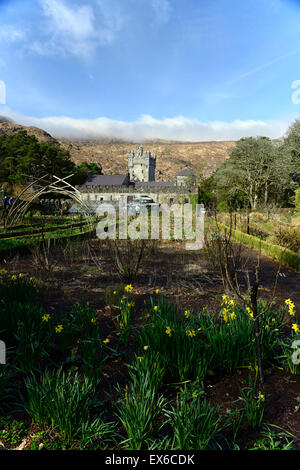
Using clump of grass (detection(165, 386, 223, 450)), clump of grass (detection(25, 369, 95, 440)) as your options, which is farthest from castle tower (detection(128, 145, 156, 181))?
clump of grass (detection(165, 386, 223, 450))

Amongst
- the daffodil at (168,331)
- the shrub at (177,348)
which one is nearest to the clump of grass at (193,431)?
the shrub at (177,348)

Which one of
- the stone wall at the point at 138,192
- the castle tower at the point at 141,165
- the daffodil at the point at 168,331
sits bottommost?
the daffodil at the point at 168,331

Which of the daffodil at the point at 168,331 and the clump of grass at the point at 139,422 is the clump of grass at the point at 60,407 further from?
the daffodil at the point at 168,331

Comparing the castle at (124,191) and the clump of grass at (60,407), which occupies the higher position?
the castle at (124,191)

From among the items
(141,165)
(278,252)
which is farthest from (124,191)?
(141,165)

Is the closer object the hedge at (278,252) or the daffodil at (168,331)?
the daffodil at (168,331)

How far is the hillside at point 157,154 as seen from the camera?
124 metres

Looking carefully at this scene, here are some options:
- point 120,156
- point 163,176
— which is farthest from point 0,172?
point 120,156

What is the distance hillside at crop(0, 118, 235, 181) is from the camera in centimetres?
12404

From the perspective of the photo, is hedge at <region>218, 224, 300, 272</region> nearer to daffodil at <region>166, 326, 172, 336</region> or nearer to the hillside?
daffodil at <region>166, 326, 172, 336</region>

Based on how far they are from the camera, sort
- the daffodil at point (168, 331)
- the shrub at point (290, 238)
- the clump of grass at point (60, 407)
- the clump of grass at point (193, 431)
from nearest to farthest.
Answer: the clump of grass at point (193, 431) < the clump of grass at point (60, 407) < the daffodil at point (168, 331) < the shrub at point (290, 238)

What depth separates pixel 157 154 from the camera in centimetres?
15425

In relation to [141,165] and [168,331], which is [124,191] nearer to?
[168,331]

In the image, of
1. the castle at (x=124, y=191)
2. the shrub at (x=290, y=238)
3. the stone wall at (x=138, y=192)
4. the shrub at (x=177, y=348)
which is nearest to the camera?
the shrub at (x=177, y=348)
